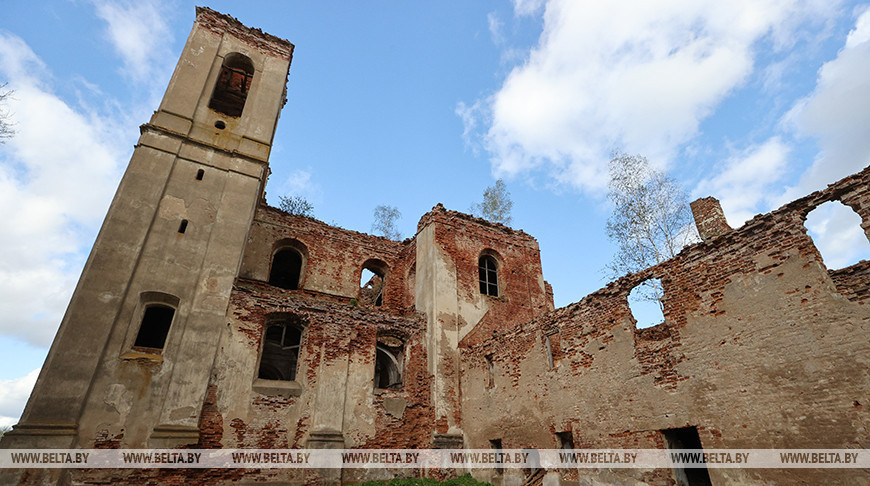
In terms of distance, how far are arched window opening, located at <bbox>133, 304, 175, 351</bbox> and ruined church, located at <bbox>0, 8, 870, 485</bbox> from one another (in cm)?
5

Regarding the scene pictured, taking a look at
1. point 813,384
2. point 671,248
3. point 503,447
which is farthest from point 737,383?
point 671,248

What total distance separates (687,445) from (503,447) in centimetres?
482

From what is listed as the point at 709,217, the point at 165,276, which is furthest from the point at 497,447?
the point at 165,276

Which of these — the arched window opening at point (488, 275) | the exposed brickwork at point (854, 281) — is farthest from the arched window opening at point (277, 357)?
the exposed brickwork at point (854, 281)

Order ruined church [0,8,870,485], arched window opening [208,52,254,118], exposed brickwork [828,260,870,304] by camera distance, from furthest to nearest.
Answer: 1. arched window opening [208,52,254,118]
2. ruined church [0,8,870,485]
3. exposed brickwork [828,260,870,304]

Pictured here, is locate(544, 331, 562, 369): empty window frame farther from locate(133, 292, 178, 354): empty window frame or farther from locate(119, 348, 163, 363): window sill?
locate(133, 292, 178, 354): empty window frame

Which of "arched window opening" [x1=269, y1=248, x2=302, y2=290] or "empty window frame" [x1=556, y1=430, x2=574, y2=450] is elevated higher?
"arched window opening" [x1=269, y1=248, x2=302, y2=290]

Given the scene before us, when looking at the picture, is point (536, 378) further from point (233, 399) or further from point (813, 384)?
point (233, 399)

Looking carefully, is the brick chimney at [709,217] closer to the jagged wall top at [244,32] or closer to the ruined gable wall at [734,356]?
the ruined gable wall at [734,356]

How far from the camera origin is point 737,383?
22.2ft

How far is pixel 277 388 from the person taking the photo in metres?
11.3

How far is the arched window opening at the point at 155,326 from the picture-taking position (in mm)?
11211

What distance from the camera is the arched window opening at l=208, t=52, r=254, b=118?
16.2 m

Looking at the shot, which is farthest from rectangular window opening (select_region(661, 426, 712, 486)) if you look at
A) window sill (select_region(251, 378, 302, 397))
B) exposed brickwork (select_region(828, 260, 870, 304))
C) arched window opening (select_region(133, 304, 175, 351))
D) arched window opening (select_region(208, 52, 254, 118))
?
arched window opening (select_region(208, 52, 254, 118))
